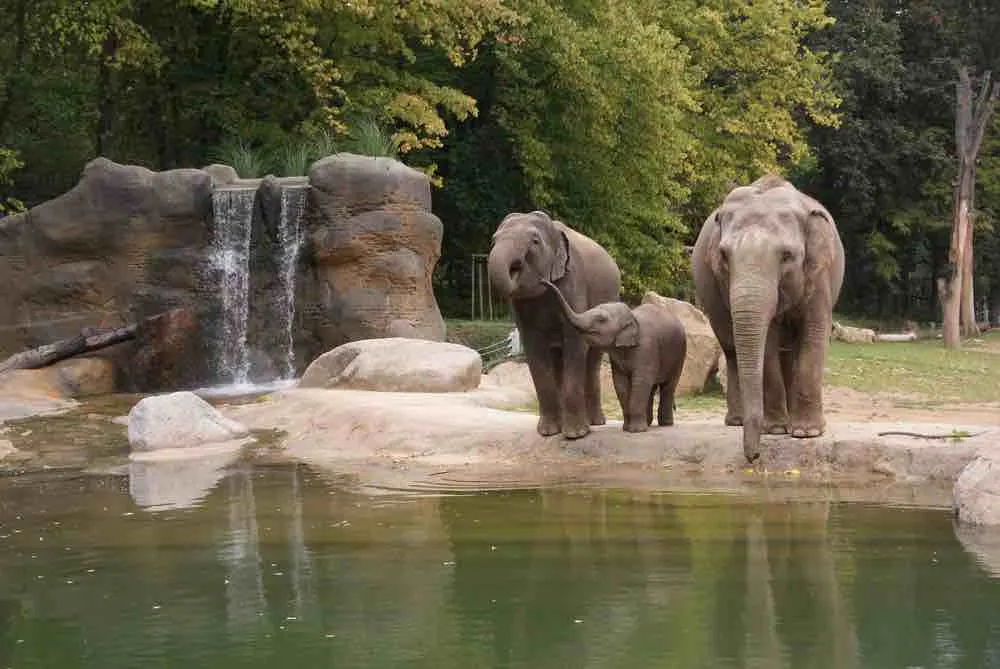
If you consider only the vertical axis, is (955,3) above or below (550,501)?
above

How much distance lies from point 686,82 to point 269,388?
50.1 feet

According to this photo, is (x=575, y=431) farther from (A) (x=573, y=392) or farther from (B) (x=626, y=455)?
(B) (x=626, y=455)

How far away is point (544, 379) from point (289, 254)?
1138 cm

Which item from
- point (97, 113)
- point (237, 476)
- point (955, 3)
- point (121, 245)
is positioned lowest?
point (237, 476)

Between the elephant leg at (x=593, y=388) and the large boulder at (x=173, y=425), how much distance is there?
14.5ft

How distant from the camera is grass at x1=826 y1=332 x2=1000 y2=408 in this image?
829 inches

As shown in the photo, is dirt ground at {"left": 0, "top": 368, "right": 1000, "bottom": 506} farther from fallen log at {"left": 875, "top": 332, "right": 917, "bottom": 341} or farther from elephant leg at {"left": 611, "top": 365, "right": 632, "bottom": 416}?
fallen log at {"left": 875, "top": 332, "right": 917, "bottom": 341}

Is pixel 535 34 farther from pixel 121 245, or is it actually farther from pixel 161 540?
pixel 161 540

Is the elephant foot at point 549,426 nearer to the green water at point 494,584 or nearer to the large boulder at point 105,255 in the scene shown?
the green water at point 494,584

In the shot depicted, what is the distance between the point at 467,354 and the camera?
19.3 metres

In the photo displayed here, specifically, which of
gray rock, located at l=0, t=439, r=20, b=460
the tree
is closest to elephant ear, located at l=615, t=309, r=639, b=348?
gray rock, located at l=0, t=439, r=20, b=460

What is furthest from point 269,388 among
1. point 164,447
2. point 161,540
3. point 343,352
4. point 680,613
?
point 680,613

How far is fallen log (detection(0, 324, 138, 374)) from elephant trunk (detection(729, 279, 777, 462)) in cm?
1326

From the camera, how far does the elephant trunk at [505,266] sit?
11930 millimetres
